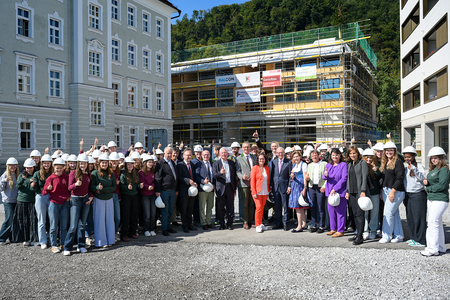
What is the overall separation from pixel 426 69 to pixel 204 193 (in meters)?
22.7

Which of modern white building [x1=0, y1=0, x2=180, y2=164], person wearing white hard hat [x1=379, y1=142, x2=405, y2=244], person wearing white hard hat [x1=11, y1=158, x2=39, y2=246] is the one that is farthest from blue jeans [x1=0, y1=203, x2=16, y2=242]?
modern white building [x1=0, y1=0, x2=180, y2=164]

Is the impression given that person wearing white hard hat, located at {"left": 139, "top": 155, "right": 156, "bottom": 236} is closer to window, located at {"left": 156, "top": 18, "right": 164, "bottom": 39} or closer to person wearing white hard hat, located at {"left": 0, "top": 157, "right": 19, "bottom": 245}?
person wearing white hard hat, located at {"left": 0, "top": 157, "right": 19, "bottom": 245}

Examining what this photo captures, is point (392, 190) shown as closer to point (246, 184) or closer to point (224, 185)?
point (246, 184)

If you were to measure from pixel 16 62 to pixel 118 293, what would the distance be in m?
21.7

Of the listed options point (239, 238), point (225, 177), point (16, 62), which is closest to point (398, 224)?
point (239, 238)

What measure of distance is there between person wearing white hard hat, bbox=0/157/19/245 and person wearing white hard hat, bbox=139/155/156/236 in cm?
258

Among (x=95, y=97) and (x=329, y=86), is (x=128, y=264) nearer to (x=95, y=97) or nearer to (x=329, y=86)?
(x=95, y=97)

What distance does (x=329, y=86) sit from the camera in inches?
1259

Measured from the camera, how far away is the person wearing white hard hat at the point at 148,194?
8.03 metres

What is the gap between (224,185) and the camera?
8.85 m

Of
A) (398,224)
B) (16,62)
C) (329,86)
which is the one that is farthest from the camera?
(329,86)

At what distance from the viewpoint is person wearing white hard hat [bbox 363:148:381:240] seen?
7328 mm

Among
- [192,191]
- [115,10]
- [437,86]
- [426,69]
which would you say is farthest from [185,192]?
[115,10]

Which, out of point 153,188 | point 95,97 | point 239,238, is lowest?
point 239,238
